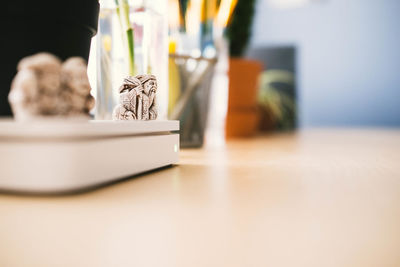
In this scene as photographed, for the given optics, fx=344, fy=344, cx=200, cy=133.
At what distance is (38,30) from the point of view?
0.54m

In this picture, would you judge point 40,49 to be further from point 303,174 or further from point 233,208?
point 303,174

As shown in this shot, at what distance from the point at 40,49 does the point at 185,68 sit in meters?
0.77

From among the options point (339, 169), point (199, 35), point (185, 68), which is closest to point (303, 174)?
point (339, 169)

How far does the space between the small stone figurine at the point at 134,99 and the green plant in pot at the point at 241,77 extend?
1420 mm

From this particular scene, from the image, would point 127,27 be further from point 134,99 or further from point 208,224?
point 208,224

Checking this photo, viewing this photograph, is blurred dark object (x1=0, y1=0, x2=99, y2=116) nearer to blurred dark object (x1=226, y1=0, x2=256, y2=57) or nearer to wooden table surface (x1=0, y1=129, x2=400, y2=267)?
wooden table surface (x1=0, y1=129, x2=400, y2=267)

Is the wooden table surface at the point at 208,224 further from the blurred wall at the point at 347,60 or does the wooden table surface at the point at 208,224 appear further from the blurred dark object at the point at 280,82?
the blurred wall at the point at 347,60

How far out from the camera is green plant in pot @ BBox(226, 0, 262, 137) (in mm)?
2121

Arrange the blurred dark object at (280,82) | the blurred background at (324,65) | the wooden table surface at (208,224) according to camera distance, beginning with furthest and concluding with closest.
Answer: the blurred background at (324,65) → the blurred dark object at (280,82) → the wooden table surface at (208,224)

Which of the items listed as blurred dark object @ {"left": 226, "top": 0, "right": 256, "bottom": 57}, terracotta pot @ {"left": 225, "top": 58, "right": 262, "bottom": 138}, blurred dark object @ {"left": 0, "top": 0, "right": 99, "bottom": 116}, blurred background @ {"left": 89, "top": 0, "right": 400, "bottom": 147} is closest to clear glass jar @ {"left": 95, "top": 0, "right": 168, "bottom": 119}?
blurred dark object @ {"left": 0, "top": 0, "right": 99, "bottom": 116}

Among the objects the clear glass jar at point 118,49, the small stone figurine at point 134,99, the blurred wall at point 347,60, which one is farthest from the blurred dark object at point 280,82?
the small stone figurine at point 134,99

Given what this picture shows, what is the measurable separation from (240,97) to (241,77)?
0.41 ft

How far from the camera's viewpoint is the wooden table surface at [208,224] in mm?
298

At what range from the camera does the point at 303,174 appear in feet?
2.45
